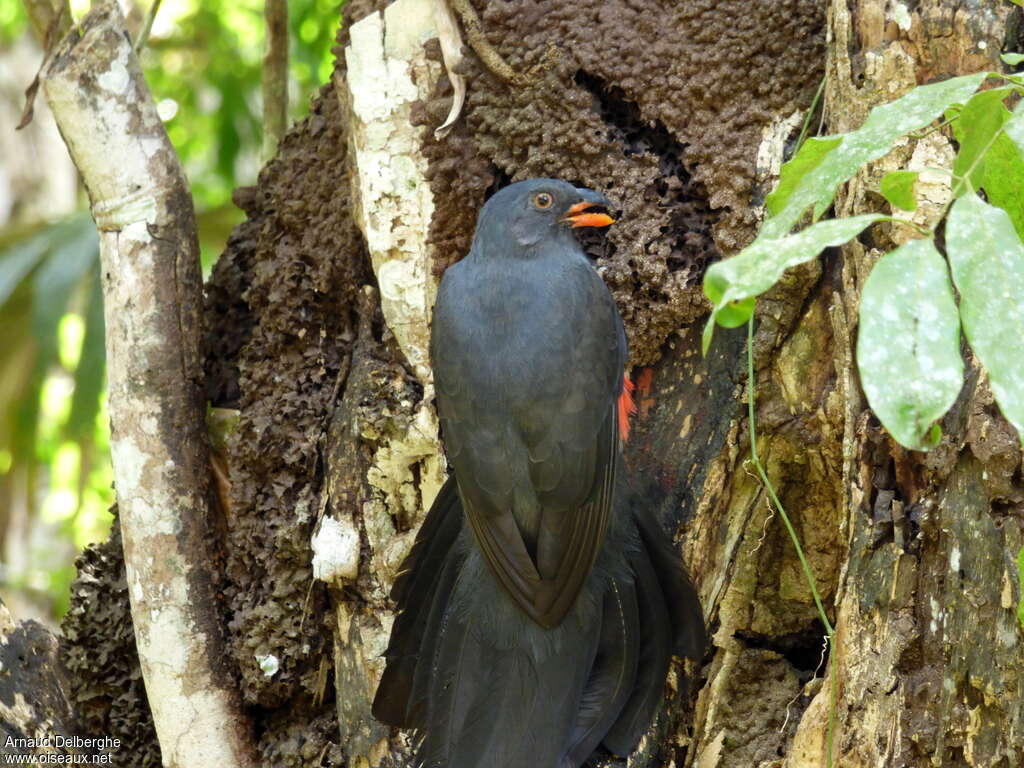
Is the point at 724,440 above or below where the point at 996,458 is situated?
above

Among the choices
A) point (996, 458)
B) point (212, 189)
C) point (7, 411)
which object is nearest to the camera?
point (996, 458)

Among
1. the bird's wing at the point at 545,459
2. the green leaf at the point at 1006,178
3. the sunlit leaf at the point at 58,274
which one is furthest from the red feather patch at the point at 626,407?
the sunlit leaf at the point at 58,274

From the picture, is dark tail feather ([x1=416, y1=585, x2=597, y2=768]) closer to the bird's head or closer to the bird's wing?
the bird's wing

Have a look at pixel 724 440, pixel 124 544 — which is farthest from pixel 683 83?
pixel 124 544

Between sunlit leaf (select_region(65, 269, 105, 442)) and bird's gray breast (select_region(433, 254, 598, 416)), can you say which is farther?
sunlit leaf (select_region(65, 269, 105, 442))

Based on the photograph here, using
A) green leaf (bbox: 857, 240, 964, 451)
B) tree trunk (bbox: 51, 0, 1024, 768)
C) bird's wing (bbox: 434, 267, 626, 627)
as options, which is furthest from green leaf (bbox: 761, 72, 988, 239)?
bird's wing (bbox: 434, 267, 626, 627)

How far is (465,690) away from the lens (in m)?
3.33

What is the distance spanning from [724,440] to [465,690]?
3.47ft

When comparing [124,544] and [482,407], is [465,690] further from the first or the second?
[124,544]

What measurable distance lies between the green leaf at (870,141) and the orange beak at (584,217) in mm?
1867

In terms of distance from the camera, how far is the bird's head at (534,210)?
3.58 m

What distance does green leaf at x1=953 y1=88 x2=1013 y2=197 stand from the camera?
1.78 meters

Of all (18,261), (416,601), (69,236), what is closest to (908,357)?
(416,601)

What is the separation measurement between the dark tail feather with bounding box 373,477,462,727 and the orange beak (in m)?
0.89
